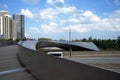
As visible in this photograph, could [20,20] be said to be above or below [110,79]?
above

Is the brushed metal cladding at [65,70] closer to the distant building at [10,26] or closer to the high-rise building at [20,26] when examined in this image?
the distant building at [10,26]

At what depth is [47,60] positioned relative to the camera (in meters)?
→ 12.3

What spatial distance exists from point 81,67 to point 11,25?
469 feet

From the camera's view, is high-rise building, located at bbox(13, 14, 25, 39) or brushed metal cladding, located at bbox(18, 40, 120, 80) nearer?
brushed metal cladding, located at bbox(18, 40, 120, 80)

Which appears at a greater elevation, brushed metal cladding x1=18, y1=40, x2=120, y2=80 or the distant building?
the distant building

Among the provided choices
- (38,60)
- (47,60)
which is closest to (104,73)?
(47,60)

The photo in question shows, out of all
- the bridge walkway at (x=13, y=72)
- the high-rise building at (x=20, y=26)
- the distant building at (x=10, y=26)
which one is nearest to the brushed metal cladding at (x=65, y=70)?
the bridge walkway at (x=13, y=72)

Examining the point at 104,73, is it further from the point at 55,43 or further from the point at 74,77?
the point at 55,43

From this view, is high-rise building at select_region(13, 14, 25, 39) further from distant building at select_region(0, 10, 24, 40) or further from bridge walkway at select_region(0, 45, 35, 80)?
bridge walkway at select_region(0, 45, 35, 80)

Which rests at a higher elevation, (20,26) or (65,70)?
(20,26)

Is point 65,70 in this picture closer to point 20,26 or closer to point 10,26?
point 10,26

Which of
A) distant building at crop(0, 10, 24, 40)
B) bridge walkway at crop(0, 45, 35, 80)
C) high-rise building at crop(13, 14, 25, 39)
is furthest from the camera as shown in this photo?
high-rise building at crop(13, 14, 25, 39)

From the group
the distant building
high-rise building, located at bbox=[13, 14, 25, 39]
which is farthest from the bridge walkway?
high-rise building, located at bbox=[13, 14, 25, 39]

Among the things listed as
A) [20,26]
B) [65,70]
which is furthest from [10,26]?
[65,70]
